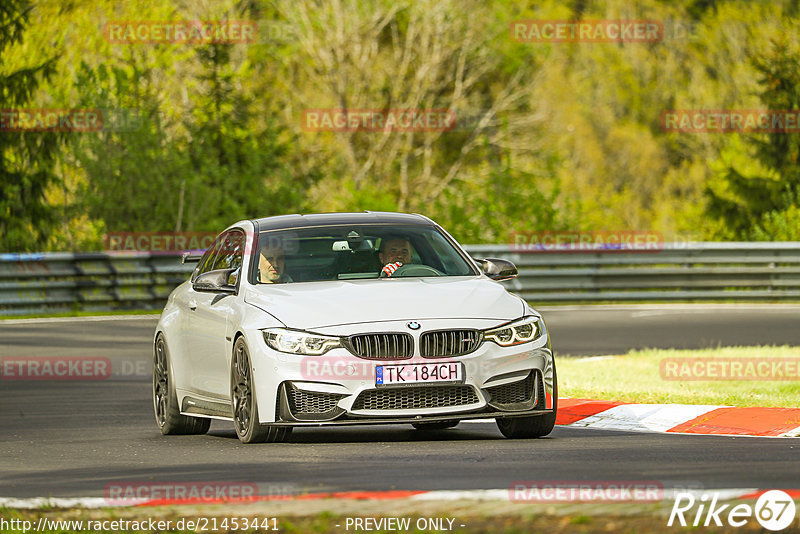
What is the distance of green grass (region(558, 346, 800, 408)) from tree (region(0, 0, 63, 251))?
17.6 metres

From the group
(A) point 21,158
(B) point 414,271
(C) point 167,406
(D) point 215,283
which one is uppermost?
(B) point 414,271

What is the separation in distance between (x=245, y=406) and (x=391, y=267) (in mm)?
1496

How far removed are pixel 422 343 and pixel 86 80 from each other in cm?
2391

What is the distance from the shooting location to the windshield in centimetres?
1168

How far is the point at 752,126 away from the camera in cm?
4344

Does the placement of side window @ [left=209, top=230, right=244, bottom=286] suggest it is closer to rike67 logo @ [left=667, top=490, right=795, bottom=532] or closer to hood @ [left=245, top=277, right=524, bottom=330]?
hood @ [left=245, top=277, right=524, bottom=330]

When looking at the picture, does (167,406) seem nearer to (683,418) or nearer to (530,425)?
(530,425)

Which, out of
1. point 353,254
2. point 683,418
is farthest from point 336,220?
point 683,418

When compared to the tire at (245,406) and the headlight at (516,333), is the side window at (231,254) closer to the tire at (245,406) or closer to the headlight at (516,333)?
the tire at (245,406)

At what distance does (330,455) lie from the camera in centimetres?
1010

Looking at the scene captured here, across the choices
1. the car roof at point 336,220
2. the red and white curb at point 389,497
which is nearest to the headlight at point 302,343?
the car roof at point 336,220

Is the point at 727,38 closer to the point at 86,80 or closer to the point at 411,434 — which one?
the point at 86,80

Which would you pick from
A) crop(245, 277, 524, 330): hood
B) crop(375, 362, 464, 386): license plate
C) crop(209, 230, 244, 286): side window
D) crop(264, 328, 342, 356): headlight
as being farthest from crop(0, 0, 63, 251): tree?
crop(375, 362, 464, 386): license plate

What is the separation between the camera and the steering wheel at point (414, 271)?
1167 cm
